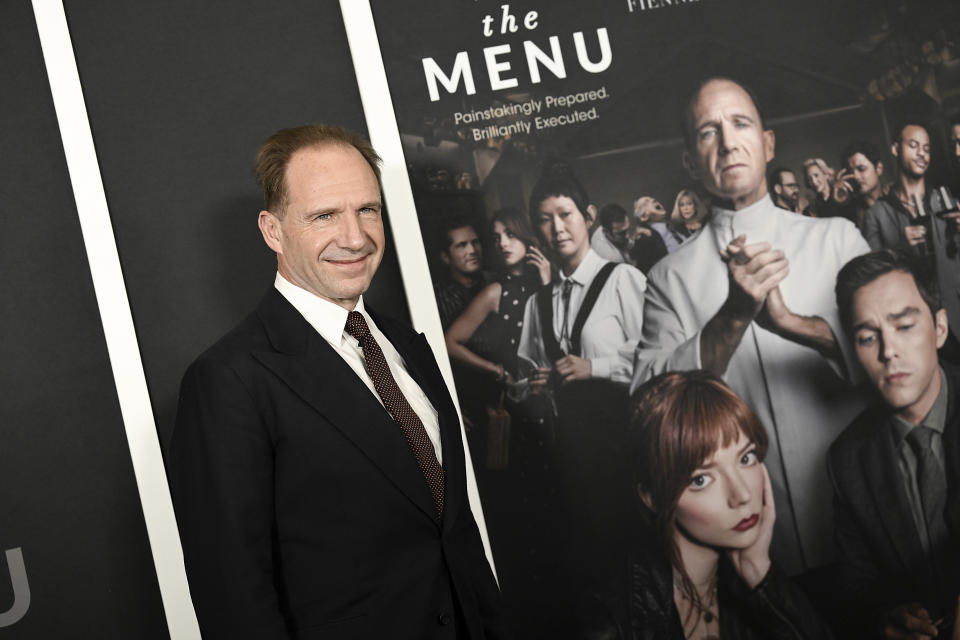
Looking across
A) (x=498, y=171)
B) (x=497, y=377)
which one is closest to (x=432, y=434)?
(x=497, y=377)

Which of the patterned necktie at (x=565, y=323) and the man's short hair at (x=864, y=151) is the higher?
the man's short hair at (x=864, y=151)

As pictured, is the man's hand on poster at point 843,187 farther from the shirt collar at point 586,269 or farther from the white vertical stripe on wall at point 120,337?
the white vertical stripe on wall at point 120,337

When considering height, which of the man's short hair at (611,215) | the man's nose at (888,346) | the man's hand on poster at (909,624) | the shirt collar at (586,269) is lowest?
the man's hand on poster at (909,624)

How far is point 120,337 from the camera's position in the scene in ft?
8.54

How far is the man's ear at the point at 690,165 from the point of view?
2.86 metres

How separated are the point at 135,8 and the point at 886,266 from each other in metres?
2.53

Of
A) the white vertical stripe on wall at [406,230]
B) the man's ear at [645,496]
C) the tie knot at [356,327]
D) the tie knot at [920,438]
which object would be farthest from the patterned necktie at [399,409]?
the tie knot at [920,438]

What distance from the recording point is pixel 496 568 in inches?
109

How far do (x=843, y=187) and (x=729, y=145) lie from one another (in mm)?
404

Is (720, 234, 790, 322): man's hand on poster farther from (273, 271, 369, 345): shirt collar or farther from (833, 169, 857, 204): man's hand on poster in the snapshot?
(273, 271, 369, 345): shirt collar

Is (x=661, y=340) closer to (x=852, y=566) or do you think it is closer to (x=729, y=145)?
(x=729, y=145)

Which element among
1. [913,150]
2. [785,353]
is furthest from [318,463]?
[913,150]

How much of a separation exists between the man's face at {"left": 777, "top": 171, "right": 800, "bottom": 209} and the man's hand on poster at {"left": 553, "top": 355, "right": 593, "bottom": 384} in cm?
85

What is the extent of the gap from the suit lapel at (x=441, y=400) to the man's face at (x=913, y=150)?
5.81ft
